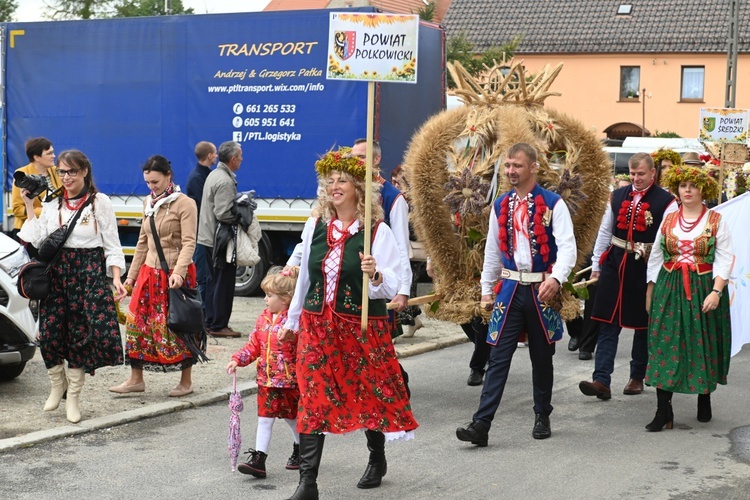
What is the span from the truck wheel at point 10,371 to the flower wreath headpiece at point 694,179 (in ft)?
15.9

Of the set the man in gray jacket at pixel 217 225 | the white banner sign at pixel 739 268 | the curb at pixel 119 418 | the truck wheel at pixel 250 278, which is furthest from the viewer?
the truck wheel at pixel 250 278

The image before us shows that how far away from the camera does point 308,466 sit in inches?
220

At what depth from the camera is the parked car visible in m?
8.00

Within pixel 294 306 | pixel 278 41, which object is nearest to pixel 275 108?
pixel 278 41

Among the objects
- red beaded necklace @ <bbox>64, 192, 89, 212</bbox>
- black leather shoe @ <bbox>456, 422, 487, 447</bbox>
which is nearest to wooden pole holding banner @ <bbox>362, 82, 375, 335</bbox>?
black leather shoe @ <bbox>456, 422, 487, 447</bbox>

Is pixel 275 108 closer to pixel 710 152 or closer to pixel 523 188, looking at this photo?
pixel 710 152

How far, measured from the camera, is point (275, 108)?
1380cm

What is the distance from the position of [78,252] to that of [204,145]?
3.91 m

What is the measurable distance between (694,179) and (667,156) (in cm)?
168

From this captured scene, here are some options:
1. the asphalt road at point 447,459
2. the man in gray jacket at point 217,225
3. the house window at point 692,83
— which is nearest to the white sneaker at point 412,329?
the man in gray jacket at point 217,225

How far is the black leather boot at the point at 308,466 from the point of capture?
5555mm

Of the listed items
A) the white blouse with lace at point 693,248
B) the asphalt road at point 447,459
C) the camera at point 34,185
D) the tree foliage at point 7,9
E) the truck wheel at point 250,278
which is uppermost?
the tree foliage at point 7,9

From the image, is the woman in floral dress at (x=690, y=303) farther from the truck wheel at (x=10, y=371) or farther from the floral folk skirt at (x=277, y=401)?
the truck wheel at (x=10, y=371)

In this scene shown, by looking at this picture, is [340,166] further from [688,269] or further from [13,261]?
[13,261]
